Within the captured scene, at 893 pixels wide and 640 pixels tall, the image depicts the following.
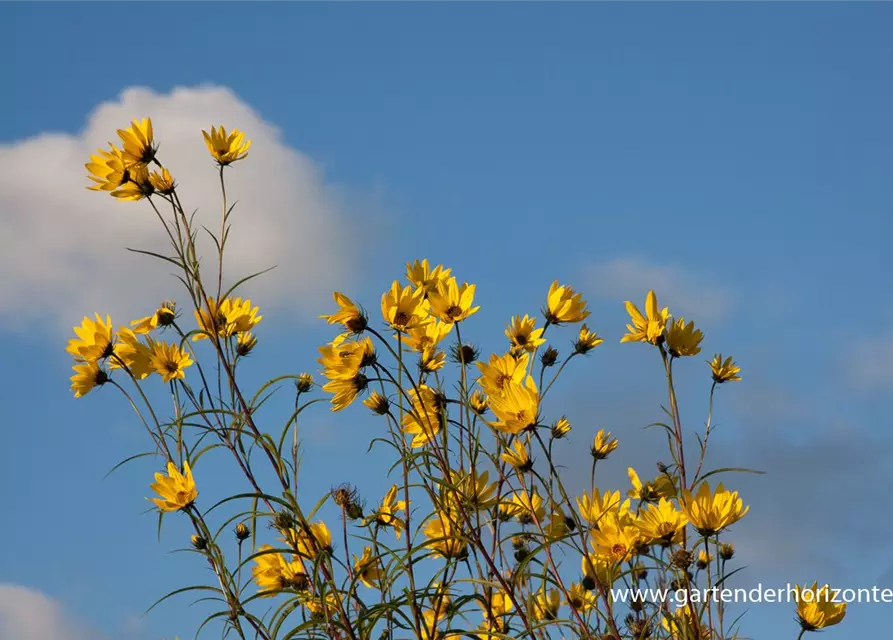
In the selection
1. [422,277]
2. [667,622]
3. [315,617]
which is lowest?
[315,617]

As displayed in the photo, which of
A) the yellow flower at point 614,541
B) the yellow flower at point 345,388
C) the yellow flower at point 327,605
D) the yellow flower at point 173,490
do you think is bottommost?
the yellow flower at point 327,605

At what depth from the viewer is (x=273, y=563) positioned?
2.51 m

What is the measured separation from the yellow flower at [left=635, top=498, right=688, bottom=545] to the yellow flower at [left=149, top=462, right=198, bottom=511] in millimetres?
977

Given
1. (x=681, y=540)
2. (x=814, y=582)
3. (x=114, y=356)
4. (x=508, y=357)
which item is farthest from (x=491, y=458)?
(x=114, y=356)

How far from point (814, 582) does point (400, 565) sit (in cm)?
115

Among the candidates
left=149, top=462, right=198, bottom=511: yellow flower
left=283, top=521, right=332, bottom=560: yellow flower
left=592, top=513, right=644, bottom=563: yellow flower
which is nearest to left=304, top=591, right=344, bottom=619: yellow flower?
left=283, top=521, right=332, bottom=560: yellow flower

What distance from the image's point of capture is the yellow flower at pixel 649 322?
2.36 m

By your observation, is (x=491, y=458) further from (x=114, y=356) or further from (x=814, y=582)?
(x=114, y=356)

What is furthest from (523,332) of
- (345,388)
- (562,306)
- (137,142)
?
(137,142)

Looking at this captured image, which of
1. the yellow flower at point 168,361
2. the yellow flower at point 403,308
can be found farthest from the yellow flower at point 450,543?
the yellow flower at point 168,361

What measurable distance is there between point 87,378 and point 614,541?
1481mm

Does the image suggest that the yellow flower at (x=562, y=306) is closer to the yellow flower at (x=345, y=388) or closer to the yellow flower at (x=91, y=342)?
the yellow flower at (x=345, y=388)

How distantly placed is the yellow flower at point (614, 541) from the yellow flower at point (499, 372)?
18.5 inches

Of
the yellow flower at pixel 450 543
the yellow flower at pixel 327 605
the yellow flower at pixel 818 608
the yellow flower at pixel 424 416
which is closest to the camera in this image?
the yellow flower at pixel 327 605
